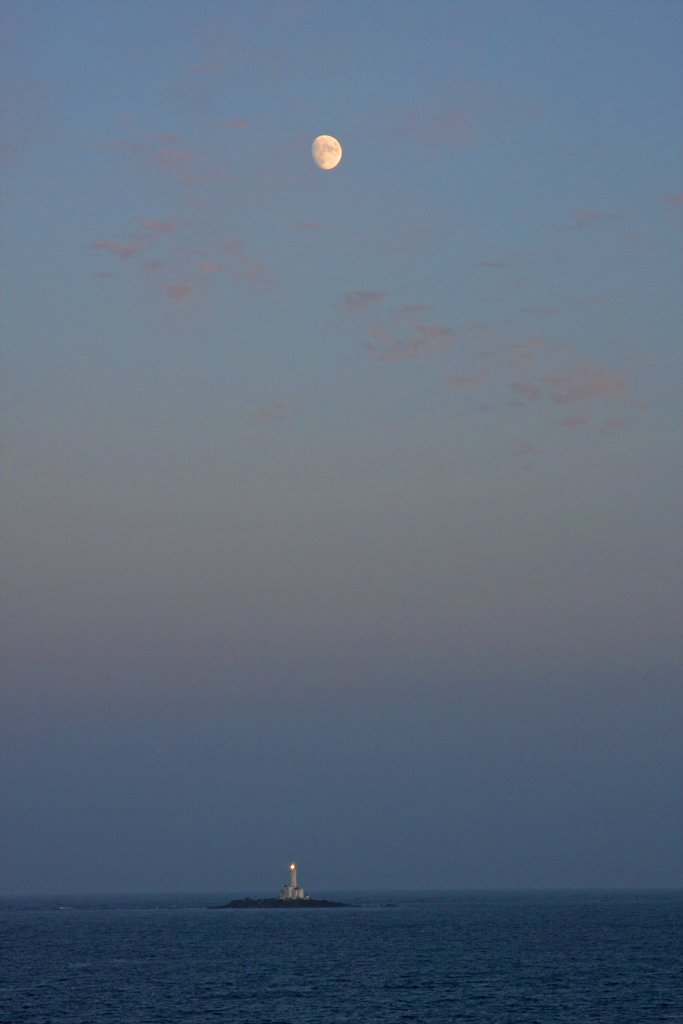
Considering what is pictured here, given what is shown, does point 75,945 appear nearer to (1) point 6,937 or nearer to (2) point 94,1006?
(1) point 6,937

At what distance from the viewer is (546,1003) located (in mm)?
85750

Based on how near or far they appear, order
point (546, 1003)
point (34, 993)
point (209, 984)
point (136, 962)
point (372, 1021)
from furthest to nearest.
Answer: point (136, 962) < point (209, 984) < point (34, 993) < point (546, 1003) < point (372, 1021)

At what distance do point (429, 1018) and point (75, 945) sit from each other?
9177 cm

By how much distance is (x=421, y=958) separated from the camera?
414 feet

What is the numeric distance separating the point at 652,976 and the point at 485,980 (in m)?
15.8

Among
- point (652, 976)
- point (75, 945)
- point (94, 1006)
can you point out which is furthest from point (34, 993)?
point (75, 945)

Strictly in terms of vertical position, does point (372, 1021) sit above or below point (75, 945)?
below

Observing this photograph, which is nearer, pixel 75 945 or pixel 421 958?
pixel 421 958

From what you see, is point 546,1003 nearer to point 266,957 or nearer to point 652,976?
point 652,976

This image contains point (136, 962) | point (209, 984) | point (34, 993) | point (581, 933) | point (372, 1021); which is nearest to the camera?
point (372, 1021)

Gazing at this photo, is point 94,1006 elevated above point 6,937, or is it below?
below

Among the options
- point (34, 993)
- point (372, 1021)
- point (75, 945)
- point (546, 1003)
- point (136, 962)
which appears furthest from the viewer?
point (75, 945)

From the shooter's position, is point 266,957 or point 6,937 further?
point 6,937

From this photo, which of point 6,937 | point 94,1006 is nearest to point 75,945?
point 6,937
